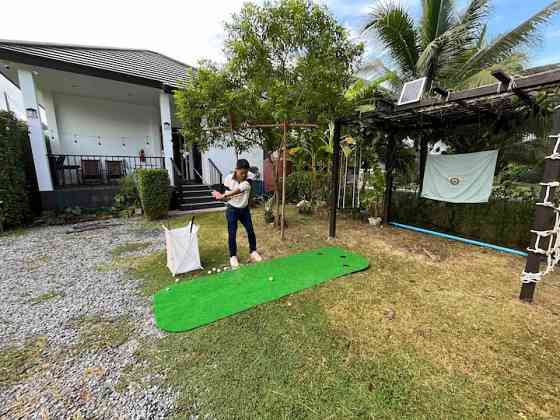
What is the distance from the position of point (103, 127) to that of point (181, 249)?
8440mm

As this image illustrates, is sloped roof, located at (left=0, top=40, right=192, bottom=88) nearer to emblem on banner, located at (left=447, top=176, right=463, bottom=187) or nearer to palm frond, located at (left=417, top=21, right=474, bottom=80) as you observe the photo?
palm frond, located at (left=417, top=21, right=474, bottom=80)

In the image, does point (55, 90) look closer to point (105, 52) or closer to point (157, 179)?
point (105, 52)

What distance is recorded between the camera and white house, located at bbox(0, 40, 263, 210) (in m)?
6.05

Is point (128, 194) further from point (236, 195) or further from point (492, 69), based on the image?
point (492, 69)

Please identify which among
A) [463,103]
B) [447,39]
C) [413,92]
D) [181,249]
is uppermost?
[447,39]

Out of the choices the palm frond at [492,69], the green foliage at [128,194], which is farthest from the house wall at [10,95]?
the palm frond at [492,69]

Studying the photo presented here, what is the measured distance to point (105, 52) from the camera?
795cm

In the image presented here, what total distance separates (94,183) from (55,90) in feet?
11.1

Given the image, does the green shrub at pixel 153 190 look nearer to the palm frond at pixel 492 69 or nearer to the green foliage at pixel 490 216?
the green foliage at pixel 490 216

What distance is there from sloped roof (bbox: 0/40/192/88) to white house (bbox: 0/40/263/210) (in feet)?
0.07

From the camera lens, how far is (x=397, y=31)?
5.50 metres

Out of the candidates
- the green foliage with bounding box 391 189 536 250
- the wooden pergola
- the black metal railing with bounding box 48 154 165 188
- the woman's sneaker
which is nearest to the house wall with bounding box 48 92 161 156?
the black metal railing with bounding box 48 154 165 188

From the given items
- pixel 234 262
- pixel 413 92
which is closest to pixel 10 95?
pixel 234 262

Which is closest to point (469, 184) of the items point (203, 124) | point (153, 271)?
point (203, 124)
